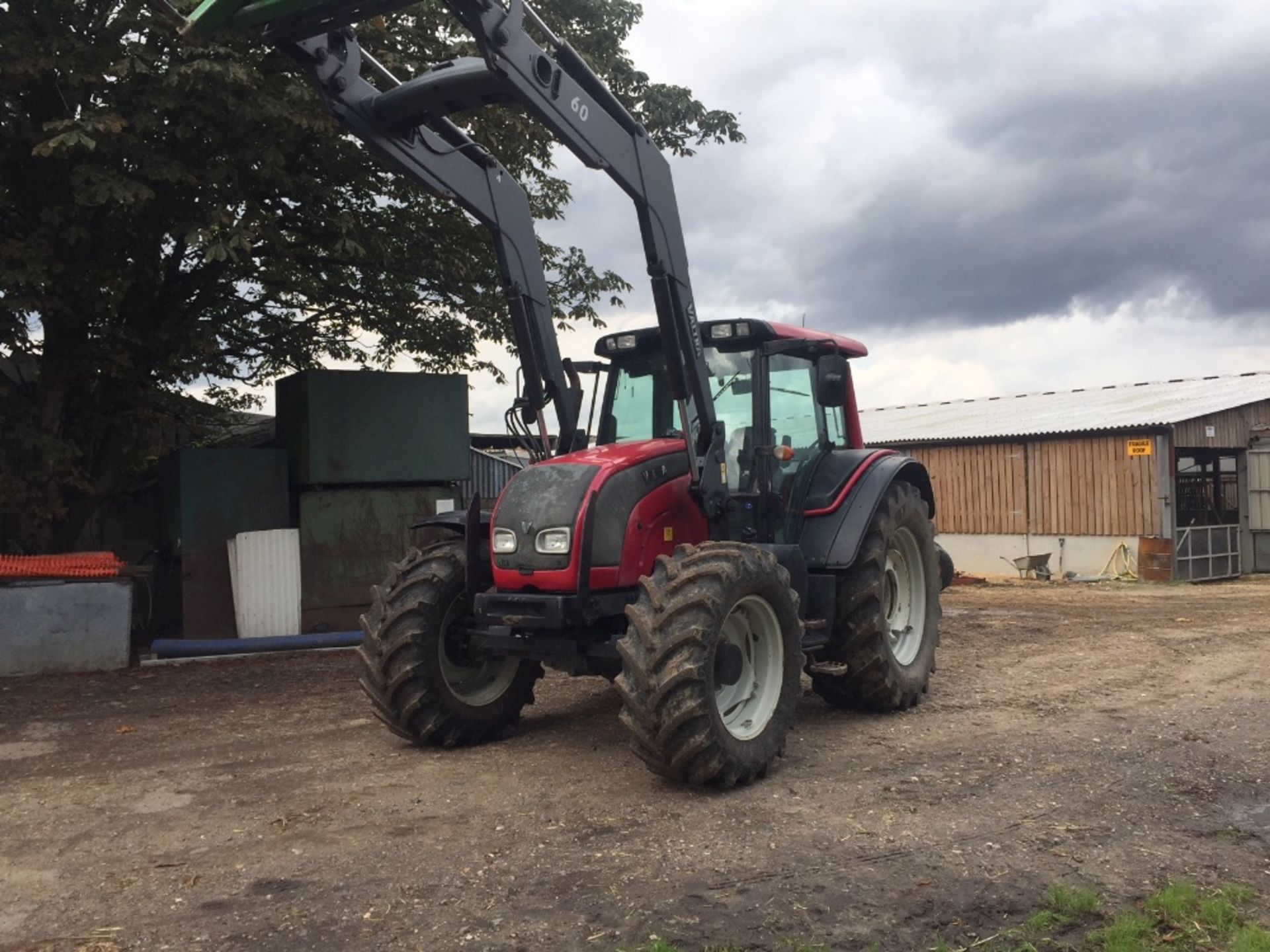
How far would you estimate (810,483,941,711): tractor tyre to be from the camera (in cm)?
691

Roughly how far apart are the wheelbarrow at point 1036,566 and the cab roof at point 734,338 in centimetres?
1374

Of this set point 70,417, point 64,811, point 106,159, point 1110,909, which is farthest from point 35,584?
point 1110,909

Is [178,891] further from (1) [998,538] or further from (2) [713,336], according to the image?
(1) [998,538]

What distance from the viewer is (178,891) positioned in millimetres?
4340

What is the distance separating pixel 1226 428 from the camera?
2028 cm

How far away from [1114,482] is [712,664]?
16.4 m

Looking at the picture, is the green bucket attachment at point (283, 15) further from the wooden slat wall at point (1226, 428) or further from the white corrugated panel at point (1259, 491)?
the white corrugated panel at point (1259, 491)

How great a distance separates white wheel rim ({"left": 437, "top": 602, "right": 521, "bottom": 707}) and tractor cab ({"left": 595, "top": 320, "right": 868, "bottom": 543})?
158cm

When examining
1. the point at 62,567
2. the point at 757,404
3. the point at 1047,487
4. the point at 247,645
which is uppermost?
the point at 757,404

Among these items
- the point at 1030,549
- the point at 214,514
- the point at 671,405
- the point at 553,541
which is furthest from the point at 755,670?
the point at 1030,549

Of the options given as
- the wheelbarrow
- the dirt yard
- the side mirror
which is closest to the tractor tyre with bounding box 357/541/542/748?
the dirt yard

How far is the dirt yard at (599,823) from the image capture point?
405 cm

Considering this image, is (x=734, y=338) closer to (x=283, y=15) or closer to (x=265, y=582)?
(x=283, y=15)

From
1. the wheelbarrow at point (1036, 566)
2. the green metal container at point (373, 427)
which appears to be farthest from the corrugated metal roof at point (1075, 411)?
the green metal container at point (373, 427)
